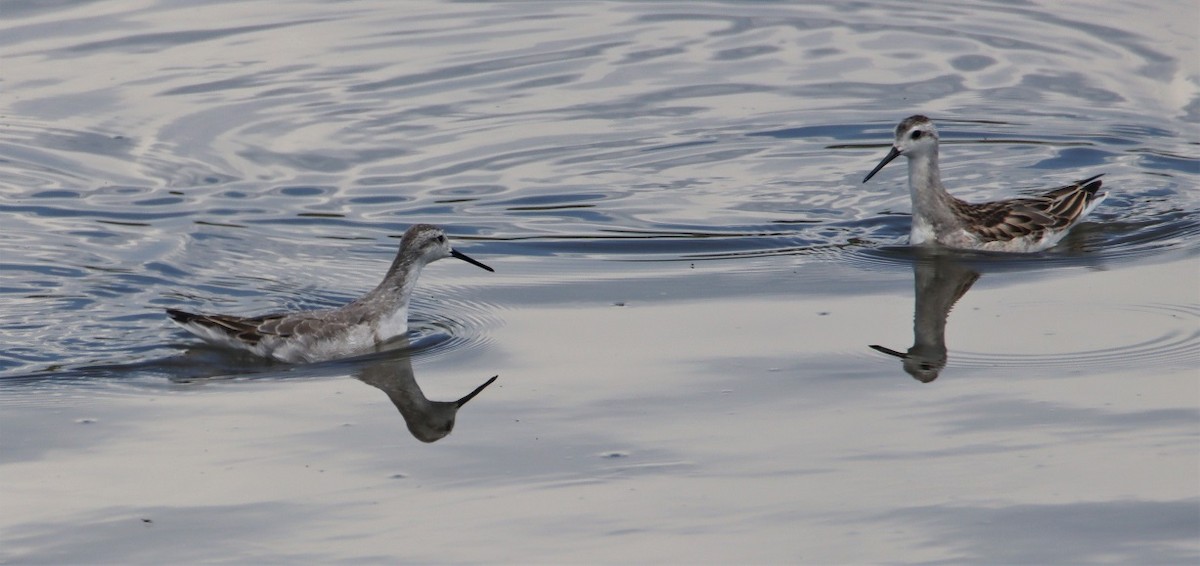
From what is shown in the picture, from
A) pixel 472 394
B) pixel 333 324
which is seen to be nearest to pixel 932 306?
pixel 472 394

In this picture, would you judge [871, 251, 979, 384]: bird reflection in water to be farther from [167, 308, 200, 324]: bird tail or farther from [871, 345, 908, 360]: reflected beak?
[167, 308, 200, 324]: bird tail

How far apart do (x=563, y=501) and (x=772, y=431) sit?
5.23 feet

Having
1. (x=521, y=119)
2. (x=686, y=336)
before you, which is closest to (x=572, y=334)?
(x=686, y=336)

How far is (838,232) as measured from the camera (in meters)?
15.9

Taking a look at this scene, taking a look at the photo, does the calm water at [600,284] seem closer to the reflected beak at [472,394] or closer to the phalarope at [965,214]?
the reflected beak at [472,394]

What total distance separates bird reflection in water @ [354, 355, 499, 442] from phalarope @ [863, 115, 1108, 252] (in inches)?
195

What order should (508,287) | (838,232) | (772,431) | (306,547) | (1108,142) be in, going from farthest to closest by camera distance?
(1108,142), (838,232), (508,287), (772,431), (306,547)

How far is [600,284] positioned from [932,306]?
2614mm

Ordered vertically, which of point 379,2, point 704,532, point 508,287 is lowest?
point 704,532

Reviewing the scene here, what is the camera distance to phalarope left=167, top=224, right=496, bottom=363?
12414 millimetres

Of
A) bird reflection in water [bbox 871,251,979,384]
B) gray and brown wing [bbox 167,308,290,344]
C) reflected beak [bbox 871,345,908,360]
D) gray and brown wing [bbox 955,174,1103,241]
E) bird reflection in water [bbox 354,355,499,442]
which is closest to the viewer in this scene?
bird reflection in water [bbox 354,355,499,442]

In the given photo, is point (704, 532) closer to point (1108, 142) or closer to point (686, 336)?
point (686, 336)

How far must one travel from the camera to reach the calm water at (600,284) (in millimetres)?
9469

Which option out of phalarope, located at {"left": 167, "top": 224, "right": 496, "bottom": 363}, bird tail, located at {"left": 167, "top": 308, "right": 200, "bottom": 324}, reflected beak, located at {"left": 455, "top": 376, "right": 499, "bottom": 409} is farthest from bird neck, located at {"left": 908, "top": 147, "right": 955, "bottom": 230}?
bird tail, located at {"left": 167, "top": 308, "right": 200, "bottom": 324}
